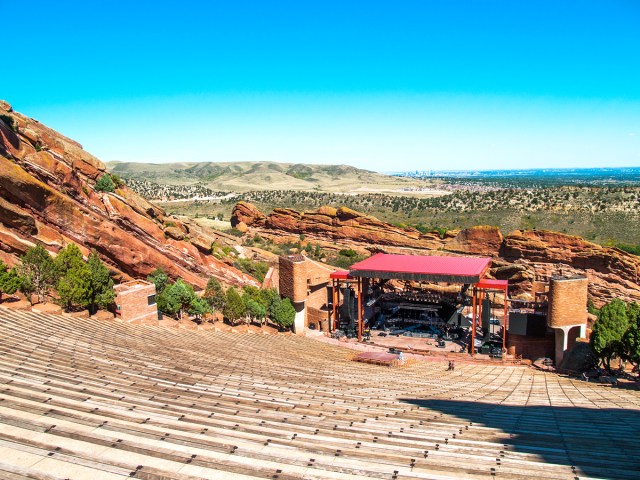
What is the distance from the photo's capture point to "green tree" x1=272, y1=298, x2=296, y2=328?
36125 mm

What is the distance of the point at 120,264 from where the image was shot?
35.6 metres

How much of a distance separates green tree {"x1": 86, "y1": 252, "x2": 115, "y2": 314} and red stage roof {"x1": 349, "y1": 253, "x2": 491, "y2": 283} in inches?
724

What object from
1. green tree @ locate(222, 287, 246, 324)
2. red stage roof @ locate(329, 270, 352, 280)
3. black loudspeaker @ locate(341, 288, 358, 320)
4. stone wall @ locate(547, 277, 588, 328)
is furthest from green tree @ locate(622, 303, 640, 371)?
green tree @ locate(222, 287, 246, 324)

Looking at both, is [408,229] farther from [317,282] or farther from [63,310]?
[63,310]

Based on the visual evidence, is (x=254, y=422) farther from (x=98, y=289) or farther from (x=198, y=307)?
(x=198, y=307)

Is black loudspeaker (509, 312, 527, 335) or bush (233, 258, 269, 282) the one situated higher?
bush (233, 258, 269, 282)

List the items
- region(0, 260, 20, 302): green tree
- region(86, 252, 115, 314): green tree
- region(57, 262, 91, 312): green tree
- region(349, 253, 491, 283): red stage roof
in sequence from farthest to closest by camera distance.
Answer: region(349, 253, 491, 283): red stage roof → region(86, 252, 115, 314): green tree → region(57, 262, 91, 312): green tree → region(0, 260, 20, 302): green tree

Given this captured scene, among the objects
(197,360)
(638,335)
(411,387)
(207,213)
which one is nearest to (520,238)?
(638,335)

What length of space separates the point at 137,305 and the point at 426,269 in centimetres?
2095

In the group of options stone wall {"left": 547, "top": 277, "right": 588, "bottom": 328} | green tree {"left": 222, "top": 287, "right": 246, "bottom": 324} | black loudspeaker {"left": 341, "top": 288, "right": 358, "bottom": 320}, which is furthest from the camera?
black loudspeaker {"left": 341, "top": 288, "right": 358, "bottom": 320}

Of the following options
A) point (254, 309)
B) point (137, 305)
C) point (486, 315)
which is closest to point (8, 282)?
point (137, 305)

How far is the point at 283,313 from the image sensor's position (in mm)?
36188

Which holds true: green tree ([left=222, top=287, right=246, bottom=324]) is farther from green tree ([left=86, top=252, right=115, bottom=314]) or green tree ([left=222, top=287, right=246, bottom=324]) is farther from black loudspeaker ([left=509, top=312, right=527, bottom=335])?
black loudspeaker ([left=509, top=312, right=527, bottom=335])

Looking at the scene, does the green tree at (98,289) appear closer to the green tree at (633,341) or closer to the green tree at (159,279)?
the green tree at (159,279)
